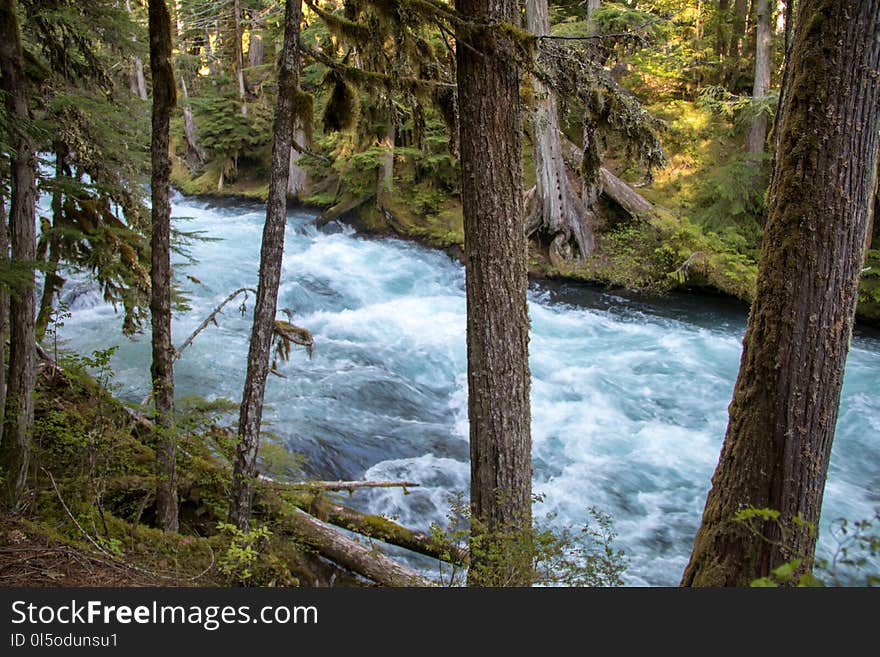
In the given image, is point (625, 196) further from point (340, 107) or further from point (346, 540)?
point (346, 540)

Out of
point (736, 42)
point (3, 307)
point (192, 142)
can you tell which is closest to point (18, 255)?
point (3, 307)

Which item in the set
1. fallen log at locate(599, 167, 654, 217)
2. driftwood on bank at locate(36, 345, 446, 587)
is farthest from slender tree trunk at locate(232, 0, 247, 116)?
driftwood on bank at locate(36, 345, 446, 587)

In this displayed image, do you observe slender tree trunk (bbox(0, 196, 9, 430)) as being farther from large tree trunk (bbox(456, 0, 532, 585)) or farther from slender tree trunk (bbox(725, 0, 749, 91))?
slender tree trunk (bbox(725, 0, 749, 91))

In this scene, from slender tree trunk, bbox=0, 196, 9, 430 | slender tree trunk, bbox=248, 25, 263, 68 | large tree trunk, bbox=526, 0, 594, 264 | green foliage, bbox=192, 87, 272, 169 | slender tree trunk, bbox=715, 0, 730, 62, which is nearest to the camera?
slender tree trunk, bbox=0, 196, 9, 430

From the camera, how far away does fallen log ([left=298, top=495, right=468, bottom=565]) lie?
641 centimetres

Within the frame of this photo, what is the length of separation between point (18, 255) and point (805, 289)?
6.37 m

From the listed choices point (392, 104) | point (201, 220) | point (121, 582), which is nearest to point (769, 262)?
point (392, 104)

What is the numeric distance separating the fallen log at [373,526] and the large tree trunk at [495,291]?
1505mm

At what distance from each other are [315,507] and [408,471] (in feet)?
6.79

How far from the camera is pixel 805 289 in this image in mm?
3775

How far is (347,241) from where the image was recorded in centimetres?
1842

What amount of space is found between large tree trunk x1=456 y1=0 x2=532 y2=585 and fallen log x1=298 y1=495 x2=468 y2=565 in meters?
1.51

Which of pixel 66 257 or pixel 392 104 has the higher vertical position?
pixel 392 104

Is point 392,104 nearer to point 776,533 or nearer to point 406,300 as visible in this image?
point 776,533
